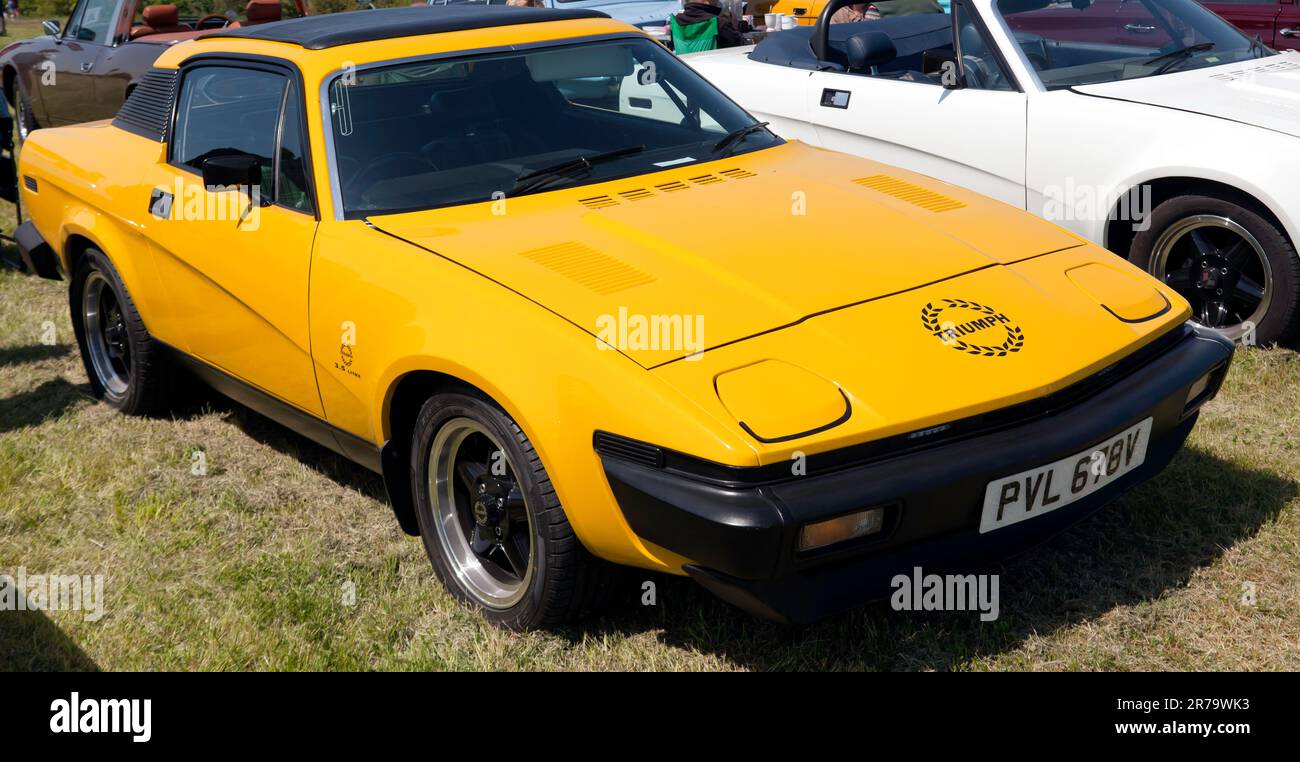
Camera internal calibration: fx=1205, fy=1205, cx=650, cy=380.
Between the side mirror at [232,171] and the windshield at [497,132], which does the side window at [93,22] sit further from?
the windshield at [497,132]

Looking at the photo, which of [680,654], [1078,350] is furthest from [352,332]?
[1078,350]

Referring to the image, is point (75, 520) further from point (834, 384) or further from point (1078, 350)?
point (1078, 350)

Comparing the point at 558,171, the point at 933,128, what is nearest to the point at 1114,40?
the point at 933,128

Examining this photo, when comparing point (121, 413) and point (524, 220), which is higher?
point (524, 220)

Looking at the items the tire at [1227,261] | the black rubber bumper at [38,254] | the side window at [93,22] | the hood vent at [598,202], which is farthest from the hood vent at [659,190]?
the side window at [93,22]

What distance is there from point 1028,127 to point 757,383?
10.3 ft

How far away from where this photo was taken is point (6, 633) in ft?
11.0

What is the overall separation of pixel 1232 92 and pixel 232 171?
3.94 metres

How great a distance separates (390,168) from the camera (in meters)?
3.55

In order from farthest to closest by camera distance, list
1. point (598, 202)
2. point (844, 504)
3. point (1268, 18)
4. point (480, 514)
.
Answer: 1. point (1268, 18)
2. point (598, 202)
3. point (480, 514)
4. point (844, 504)

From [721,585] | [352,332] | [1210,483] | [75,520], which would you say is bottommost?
[75,520]

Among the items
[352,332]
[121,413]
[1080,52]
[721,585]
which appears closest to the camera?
[721,585]

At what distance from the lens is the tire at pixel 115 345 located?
→ 181 inches

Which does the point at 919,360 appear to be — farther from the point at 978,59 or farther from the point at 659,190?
the point at 978,59
